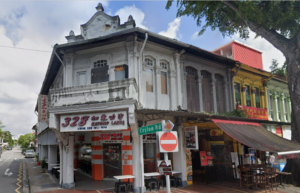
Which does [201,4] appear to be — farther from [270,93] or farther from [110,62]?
[270,93]

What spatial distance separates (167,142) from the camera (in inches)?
224

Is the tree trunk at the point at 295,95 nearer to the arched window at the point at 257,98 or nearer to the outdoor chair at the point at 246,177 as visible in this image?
the outdoor chair at the point at 246,177

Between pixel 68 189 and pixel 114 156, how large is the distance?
2779 mm

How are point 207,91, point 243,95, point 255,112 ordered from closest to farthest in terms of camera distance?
point 207,91, point 255,112, point 243,95

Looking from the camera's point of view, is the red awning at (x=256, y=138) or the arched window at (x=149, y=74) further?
the arched window at (x=149, y=74)

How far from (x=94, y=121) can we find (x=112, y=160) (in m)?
3.59

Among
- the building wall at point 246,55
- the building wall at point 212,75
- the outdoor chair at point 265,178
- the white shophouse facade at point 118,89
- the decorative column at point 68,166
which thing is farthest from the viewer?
the building wall at point 246,55

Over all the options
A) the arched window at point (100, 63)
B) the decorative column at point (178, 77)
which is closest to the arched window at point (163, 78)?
the decorative column at point (178, 77)

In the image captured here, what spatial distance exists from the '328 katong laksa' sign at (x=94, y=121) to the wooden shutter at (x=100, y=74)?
2.28 m

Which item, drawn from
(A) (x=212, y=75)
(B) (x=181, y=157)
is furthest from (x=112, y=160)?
(A) (x=212, y=75)

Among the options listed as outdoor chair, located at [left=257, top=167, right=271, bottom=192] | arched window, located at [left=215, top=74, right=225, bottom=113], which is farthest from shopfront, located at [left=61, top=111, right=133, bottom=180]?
arched window, located at [left=215, top=74, right=225, bottom=113]

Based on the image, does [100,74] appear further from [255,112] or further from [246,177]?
[255,112]

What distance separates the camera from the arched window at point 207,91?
1435 cm

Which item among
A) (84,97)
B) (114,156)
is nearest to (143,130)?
(84,97)
